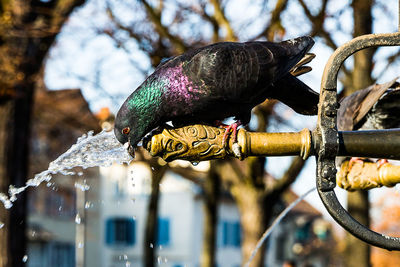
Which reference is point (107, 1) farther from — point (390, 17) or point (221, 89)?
point (221, 89)

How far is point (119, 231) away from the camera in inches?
1200

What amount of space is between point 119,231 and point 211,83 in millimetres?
28730

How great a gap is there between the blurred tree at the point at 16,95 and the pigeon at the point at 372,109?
5004 millimetres

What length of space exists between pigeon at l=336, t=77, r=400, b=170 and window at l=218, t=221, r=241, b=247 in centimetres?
2800

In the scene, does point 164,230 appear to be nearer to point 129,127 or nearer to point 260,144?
point 129,127

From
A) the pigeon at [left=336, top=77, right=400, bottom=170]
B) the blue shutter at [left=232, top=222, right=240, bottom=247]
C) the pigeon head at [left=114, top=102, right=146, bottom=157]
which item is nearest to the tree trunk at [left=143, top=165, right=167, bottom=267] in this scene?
the pigeon at [left=336, top=77, right=400, bottom=170]

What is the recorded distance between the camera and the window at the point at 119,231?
30072 millimetres

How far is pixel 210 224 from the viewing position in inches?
491

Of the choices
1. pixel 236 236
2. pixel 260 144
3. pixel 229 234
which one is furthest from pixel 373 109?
pixel 236 236

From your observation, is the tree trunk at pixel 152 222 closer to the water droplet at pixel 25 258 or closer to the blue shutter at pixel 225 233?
the water droplet at pixel 25 258

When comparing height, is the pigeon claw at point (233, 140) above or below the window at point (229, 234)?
above

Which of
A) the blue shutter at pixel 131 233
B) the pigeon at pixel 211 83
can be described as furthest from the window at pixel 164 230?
the pigeon at pixel 211 83

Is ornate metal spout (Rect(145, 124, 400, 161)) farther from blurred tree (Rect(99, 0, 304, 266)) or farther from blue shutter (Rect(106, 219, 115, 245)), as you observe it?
blue shutter (Rect(106, 219, 115, 245))

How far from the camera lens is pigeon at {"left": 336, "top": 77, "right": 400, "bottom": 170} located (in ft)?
9.27
